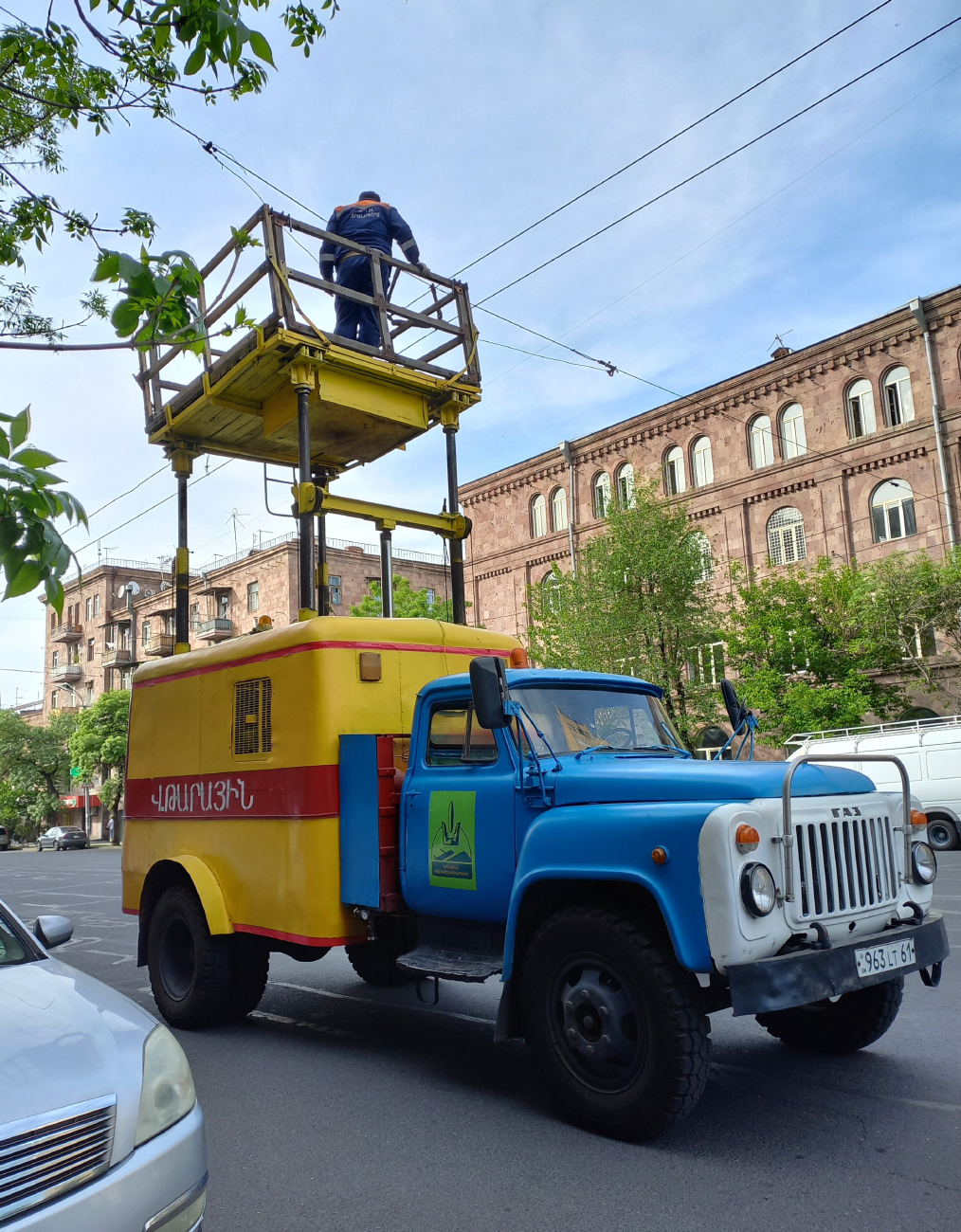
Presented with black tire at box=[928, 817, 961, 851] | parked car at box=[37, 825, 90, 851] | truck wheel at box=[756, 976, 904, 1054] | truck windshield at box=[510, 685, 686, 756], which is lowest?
parked car at box=[37, 825, 90, 851]

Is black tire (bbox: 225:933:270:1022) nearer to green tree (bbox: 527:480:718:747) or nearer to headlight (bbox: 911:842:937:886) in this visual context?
headlight (bbox: 911:842:937:886)

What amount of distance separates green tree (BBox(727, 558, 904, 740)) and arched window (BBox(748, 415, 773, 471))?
16.0ft

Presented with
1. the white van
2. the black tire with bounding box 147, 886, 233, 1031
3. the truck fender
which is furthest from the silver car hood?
the white van

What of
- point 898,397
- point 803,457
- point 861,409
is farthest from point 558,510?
point 898,397

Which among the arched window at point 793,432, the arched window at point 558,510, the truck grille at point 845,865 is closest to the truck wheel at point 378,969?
the truck grille at point 845,865

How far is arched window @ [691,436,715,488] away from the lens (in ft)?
109

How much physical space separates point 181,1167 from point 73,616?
2751 inches

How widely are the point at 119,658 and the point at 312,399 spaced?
57321 millimetres

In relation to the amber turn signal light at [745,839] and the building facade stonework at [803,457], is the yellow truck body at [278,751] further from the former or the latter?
the building facade stonework at [803,457]

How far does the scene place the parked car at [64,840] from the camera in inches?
2103

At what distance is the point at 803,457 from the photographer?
3086 centimetres

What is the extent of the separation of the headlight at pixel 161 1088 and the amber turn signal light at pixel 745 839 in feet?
7.74

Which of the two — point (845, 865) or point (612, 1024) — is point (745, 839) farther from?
point (612, 1024)

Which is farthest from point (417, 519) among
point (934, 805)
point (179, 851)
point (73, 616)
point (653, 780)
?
point (73, 616)
